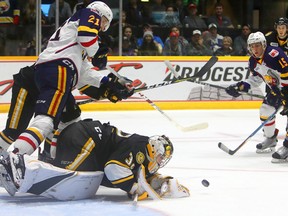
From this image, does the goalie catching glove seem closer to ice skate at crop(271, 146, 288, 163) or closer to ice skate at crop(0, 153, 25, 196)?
ice skate at crop(0, 153, 25, 196)

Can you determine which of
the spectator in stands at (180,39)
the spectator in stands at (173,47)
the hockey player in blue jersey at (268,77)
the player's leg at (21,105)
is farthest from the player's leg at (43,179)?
the spectator in stands at (180,39)

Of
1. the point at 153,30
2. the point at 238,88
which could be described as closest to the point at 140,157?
the point at 238,88

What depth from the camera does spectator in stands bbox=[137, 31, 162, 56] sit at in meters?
8.60

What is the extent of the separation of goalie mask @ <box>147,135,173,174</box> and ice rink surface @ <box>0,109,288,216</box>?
0.18 m

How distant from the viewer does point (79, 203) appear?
3588 mm

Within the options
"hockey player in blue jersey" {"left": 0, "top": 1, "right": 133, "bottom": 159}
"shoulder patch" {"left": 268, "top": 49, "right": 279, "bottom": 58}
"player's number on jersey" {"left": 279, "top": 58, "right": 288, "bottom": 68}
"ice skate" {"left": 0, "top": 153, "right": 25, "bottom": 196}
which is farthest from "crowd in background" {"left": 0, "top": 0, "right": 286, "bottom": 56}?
"ice skate" {"left": 0, "top": 153, "right": 25, "bottom": 196}

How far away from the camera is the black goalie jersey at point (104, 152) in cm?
359

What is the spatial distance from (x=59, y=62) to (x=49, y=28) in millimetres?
4536

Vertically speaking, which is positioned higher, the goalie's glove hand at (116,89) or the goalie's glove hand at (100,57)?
the goalie's glove hand at (100,57)

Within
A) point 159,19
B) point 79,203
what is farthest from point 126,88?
point 159,19

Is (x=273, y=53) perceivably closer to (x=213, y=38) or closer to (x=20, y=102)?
(x=20, y=102)

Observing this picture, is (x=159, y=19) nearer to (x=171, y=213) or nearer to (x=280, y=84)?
(x=280, y=84)

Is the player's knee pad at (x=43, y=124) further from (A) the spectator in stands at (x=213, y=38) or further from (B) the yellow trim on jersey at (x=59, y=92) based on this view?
(A) the spectator in stands at (x=213, y=38)

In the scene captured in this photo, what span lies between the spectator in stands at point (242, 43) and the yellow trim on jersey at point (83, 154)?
5.64 metres
